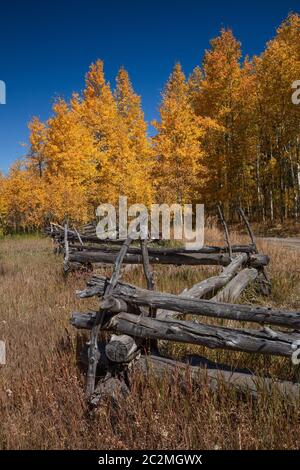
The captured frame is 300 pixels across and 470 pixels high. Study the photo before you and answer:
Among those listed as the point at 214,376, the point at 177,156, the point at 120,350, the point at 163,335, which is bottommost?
the point at 214,376

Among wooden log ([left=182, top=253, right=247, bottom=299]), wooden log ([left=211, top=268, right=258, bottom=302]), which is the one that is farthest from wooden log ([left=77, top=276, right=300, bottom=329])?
wooden log ([left=211, top=268, right=258, bottom=302])

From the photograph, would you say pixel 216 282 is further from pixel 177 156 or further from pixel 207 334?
pixel 177 156

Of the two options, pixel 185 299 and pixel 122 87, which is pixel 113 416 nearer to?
pixel 185 299

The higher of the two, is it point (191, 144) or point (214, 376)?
point (191, 144)

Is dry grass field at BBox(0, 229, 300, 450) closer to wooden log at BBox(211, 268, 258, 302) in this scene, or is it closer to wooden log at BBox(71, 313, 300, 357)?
wooden log at BBox(71, 313, 300, 357)

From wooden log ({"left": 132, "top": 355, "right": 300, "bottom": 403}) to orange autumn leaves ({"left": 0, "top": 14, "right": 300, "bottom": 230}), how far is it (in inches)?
671

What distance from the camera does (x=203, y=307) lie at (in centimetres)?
397

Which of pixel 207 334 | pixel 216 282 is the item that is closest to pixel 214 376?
pixel 207 334

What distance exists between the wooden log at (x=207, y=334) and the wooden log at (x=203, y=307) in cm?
18

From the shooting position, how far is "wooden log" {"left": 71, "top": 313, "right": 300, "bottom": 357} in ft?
11.2

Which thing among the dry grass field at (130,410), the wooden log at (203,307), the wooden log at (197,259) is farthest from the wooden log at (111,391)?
the wooden log at (197,259)

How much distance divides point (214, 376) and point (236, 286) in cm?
386

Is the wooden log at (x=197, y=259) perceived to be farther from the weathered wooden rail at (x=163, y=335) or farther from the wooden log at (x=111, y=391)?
the wooden log at (x=111, y=391)

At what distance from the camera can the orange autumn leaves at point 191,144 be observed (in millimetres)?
20453
